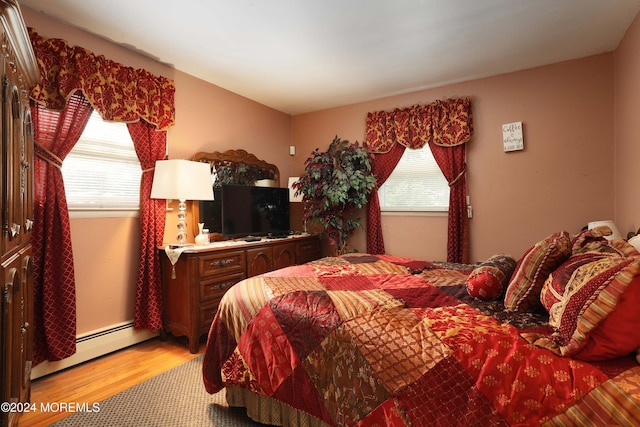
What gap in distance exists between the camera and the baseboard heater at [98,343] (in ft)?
7.41

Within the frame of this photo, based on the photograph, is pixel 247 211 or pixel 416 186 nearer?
pixel 247 211

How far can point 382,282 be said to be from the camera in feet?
6.41

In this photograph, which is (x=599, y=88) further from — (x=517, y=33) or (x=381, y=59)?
(x=381, y=59)

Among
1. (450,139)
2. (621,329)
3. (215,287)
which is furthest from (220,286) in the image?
(450,139)

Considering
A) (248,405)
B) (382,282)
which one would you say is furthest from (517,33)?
(248,405)

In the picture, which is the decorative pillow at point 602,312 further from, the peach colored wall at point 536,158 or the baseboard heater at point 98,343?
the baseboard heater at point 98,343

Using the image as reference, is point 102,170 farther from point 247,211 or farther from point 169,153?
point 247,211

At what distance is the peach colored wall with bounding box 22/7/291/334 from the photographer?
2459 mm

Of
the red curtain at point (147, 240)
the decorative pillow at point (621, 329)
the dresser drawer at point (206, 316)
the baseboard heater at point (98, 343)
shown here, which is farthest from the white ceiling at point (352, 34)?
the baseboard heater at point (98, 343)

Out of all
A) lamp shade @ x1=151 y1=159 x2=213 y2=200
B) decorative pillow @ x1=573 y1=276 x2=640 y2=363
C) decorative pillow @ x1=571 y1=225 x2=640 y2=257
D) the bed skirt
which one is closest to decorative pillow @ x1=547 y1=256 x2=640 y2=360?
decorative pillow @ x1=573 y1=276 x2=640 y2=363

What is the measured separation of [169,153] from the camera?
306 cm

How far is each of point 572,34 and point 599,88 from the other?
67 cm

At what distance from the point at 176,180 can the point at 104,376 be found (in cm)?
155

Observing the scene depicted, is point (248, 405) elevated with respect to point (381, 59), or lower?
lower
